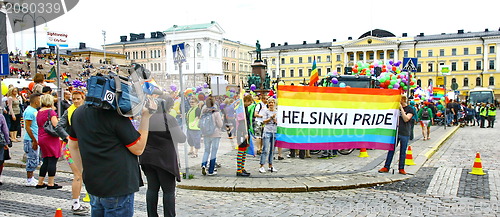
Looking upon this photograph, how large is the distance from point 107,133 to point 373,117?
22.2 ft

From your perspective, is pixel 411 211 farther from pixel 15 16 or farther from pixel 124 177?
pixel 15 16

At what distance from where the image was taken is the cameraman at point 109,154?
3.47 metres

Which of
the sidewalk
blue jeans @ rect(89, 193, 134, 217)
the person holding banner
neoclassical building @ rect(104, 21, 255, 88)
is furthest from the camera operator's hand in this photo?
the person holding banner

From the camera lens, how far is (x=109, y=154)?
11.5 feet

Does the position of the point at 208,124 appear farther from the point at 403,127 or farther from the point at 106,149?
the point at 106,149

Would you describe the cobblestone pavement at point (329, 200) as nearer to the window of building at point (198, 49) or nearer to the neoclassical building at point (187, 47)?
the neoclassical building at point (187, 47)

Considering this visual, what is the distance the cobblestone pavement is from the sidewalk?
0.60 feet

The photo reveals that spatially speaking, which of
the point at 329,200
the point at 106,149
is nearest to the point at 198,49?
the point at 329,200

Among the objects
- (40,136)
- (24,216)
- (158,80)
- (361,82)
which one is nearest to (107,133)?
(158,80)

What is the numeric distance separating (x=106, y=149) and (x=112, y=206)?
51cm

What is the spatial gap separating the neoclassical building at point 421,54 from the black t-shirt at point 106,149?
89.4 meters

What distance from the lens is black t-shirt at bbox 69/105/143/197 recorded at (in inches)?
136

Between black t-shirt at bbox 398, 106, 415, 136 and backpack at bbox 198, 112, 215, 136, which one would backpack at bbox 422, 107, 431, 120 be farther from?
backpack at bbox 198, 112, 215, 136

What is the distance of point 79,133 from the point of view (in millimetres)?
3580
